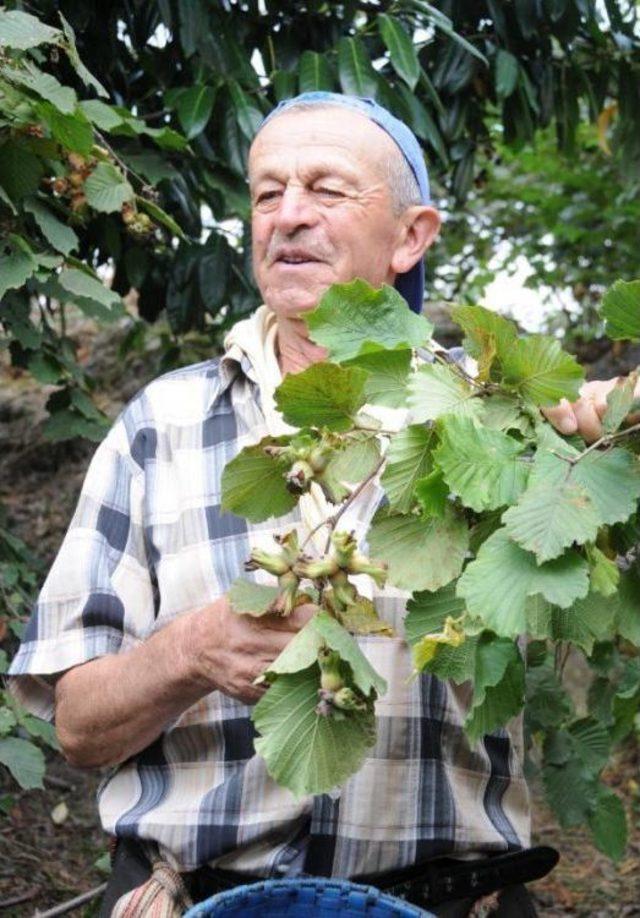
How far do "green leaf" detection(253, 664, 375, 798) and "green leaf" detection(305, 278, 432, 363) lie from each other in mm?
337

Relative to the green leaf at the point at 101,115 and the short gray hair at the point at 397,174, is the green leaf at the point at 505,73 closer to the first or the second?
the short gray hair at the point at 397,174

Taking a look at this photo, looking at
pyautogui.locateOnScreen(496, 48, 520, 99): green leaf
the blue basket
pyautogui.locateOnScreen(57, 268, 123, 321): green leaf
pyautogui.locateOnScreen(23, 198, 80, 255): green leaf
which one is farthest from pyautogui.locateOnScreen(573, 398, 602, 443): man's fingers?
pyautogui.locateOnScreen(496, 48, 520, 99): green leaf

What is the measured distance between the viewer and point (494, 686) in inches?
54.9

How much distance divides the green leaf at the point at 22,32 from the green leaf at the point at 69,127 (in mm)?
112

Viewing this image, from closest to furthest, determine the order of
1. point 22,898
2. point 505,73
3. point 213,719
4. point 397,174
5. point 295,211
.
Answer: point 213,719 → point 295,211 → point 397,174 → point 22,898 → point 505,73

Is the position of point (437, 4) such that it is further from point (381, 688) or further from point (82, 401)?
point (381, 688)

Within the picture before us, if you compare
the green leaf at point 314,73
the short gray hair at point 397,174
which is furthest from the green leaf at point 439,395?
the green leaf at point 314,73

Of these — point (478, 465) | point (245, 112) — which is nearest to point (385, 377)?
point (478, 465)

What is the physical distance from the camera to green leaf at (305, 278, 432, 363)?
136 centimetres

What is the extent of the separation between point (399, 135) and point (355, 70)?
754 millimetres

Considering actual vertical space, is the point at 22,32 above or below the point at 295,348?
above

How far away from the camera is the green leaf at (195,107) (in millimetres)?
2818

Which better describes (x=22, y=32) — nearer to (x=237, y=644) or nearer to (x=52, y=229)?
(x=52, y=229)

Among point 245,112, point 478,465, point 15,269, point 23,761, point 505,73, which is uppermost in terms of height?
point 505,73
